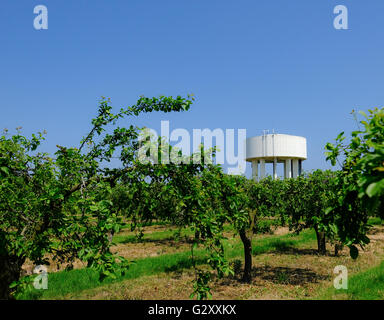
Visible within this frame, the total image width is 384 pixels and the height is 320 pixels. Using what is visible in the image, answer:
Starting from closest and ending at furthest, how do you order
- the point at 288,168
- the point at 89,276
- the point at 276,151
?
the point at 89,276 → the point at 276,151 → the point at 288,168

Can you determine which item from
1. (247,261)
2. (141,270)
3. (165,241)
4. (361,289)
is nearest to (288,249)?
(247,261)

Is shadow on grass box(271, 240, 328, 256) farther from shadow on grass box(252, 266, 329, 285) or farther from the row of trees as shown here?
the row of trees

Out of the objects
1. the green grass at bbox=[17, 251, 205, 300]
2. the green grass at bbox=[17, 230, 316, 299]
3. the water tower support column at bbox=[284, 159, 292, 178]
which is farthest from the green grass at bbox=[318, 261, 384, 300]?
the water tower support column at bbox=[284, 159, 292, 178]

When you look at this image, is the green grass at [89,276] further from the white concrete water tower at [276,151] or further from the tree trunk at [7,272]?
the white concrete water tower at [276,151]

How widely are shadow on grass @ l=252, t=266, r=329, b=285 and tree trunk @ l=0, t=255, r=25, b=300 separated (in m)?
8.75

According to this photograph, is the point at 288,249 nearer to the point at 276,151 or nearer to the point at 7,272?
the point at 7,272

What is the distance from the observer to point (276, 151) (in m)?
45.8

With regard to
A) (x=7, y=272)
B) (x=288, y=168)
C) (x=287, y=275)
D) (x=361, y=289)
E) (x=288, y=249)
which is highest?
(x=288, y=168)

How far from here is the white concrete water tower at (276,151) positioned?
46.1 meters

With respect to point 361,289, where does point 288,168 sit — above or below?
above

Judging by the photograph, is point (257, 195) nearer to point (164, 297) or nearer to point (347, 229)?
point (164, 297)

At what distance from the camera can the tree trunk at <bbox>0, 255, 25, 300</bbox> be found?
5.36m

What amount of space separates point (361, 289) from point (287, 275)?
119 inches

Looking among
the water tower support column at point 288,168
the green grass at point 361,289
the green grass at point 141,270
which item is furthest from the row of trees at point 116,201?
the water tower support column at point 288,168
